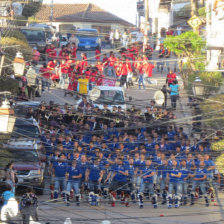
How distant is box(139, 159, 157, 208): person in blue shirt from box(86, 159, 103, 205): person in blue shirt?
117 centimetres

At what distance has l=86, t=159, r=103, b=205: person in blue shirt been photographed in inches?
759

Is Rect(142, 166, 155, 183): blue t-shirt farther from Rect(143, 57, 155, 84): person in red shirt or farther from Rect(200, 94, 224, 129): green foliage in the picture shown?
Rect(143, 57, 155, 84): person in red shirt

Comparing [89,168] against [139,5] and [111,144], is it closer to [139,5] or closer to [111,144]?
[111,144]

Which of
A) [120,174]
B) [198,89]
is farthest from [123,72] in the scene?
[120,174]

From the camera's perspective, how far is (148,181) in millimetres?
19500

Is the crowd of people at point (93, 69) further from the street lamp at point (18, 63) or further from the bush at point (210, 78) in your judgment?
the street lamp at point (18, 63)

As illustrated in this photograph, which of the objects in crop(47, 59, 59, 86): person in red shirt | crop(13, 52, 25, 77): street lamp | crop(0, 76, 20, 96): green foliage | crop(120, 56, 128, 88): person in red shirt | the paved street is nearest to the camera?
the paved street

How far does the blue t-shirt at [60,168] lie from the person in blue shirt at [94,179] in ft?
2.07

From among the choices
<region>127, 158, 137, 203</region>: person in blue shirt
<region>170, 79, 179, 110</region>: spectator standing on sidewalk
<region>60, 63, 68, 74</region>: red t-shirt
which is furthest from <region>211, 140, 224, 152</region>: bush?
<region>60, 63, 68, 74</region>: red t-shirt

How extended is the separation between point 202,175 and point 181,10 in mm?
34091

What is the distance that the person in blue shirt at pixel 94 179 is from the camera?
19.3 meters

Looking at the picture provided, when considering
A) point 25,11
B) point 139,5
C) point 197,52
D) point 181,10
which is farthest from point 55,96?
point 139,5

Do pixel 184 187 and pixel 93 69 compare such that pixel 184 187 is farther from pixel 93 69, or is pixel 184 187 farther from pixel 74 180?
pixel 93 69

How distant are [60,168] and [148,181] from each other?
243 cm
